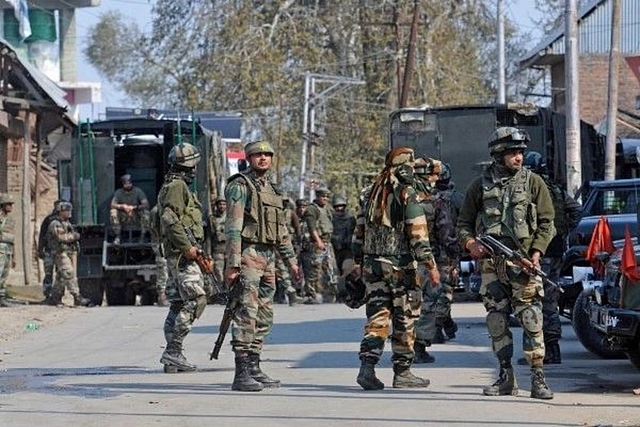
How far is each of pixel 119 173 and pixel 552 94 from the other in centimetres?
2656

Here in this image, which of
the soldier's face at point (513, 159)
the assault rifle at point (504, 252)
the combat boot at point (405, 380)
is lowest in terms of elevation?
the combat boot at point (405, 380)

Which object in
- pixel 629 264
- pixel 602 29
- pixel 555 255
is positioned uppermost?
pixel 602 29

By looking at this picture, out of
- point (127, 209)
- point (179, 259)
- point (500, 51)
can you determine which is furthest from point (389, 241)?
point (500, 51)

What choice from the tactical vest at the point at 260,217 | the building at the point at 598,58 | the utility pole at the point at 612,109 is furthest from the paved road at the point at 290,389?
the building at the point at 598,58

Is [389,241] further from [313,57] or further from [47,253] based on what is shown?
[313,57]

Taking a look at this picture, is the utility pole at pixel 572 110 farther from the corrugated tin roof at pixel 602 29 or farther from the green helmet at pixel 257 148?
the corrugated tin roof at pixel 602 29

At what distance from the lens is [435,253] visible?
46.8 ft

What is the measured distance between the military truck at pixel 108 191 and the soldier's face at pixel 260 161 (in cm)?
1271

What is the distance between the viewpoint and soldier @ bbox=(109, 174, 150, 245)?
80.4 feet

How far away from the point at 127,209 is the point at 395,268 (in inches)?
529

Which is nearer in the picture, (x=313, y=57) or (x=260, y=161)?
(x=260, y=161)

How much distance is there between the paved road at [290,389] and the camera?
1000 centimetres

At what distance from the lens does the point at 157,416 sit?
10.1 meters

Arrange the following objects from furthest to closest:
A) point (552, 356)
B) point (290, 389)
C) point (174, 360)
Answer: point (552, 356), point (174, 360), point (290, 389)
